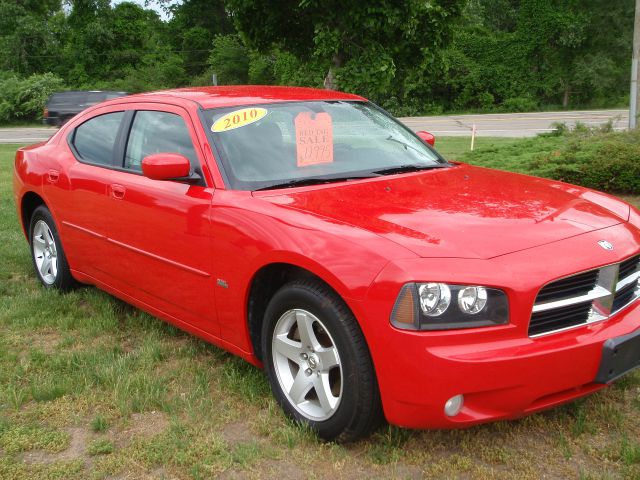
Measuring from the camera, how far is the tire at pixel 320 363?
2666 mm

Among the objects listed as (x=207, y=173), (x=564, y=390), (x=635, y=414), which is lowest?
(x=635, y=414)

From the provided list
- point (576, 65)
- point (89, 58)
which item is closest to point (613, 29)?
point (576, 65)

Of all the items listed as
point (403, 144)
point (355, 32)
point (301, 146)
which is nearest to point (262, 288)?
point (301, 146)

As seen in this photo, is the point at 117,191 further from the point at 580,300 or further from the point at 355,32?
the point at 355,32

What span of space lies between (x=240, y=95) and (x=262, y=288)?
136cm

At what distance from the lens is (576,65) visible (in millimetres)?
35062

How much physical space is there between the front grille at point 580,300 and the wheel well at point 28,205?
13.1 feet

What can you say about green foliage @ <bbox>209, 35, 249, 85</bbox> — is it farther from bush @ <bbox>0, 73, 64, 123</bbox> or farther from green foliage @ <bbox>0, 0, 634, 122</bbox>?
bush @ <bbox>0, 73, 64, 123</bbox>

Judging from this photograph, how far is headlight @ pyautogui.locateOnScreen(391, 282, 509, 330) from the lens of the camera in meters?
2.49

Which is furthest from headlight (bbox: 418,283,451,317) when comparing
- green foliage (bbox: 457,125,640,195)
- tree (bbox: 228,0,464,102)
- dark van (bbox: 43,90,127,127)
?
dark van (bbox: 43,90,127,127)

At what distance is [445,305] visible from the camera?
2.50m

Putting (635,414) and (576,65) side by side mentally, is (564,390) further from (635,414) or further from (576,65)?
(576,65)

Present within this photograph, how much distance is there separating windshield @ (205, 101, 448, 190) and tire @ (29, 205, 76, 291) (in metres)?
1.98

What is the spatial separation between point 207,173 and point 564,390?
1.98 meters
